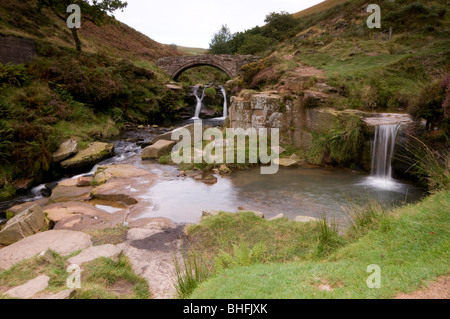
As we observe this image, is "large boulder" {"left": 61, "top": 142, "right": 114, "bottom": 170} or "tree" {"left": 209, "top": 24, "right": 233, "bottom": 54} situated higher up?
Result: "tree" {"left": 209, "top": 24, "right": 233, "bottom": 54}

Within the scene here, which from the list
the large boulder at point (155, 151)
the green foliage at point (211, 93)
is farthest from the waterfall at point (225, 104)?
the large boulder at point (155, 151)

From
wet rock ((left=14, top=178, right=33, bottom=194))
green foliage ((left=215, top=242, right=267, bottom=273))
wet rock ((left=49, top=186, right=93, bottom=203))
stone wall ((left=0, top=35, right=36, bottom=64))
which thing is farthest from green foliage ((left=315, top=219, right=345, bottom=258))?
stone wall ((left=0, top=35, right=36, bottom=64))

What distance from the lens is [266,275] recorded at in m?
3.40

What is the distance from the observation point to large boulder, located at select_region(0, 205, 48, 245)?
608 centimetres

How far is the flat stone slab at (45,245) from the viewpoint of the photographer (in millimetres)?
4867

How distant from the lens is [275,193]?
8.67m

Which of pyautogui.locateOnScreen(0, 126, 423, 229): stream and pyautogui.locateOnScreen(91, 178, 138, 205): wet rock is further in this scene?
pyautogui.locateOnScreen(91, 178, 138, 205): wet rock

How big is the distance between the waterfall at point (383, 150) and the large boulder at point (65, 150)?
1249cm

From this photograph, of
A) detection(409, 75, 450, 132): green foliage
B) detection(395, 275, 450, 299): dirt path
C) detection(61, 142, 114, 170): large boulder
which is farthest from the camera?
detection(61, 142, 114, 170): large boulder

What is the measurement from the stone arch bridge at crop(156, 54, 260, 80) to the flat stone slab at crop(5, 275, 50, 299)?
30236mm

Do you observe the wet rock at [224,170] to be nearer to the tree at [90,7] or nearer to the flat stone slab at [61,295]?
the flat stone slab at [61,295]

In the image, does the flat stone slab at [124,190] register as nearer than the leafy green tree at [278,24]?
Yes

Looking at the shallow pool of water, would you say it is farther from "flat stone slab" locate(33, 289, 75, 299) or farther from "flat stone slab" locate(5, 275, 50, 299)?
"flat stone slab" locate(33, 289, 75, 299)
